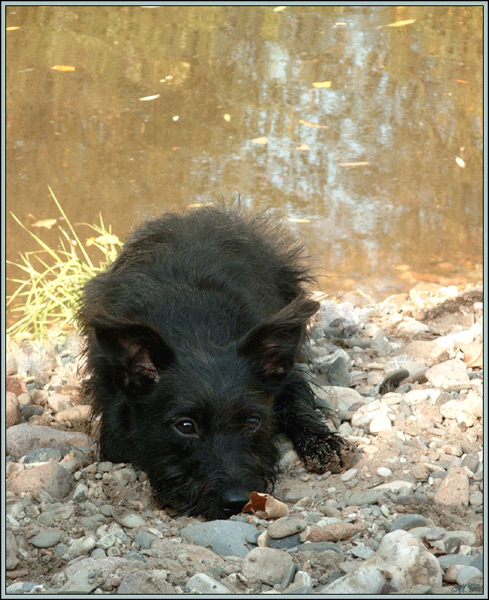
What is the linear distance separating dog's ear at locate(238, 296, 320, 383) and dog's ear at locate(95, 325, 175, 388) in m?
0.41

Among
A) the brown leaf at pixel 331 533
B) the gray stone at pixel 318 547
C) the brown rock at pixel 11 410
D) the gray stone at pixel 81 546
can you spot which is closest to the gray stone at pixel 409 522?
the brown leaf at pixel 331 533

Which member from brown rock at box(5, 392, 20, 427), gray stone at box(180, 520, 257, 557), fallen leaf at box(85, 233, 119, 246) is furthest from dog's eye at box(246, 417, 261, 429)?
fallen leaf at box(85, 233, 119, 246)

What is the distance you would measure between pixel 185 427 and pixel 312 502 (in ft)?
2.38

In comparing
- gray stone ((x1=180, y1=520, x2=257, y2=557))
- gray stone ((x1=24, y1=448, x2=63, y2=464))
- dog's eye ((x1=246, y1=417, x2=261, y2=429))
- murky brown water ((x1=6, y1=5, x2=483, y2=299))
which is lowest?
gray stone ((x1=24, y1=448, x2=63, y2=464))

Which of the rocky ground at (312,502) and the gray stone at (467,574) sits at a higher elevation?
the gray stone at (467,574)

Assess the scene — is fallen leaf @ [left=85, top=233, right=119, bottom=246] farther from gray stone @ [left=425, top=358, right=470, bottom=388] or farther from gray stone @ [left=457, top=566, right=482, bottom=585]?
gray stone @ [left=457, top=566, right=482, bottom=585]

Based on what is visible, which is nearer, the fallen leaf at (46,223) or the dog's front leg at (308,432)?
the dog's front leg at (308,432)

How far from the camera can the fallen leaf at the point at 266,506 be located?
3.74 meters

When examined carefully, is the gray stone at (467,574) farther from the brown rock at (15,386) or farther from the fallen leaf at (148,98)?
the fallen leaf at (148,98)

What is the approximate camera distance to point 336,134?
31.6 ft

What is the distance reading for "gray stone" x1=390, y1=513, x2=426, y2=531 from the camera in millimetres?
3547

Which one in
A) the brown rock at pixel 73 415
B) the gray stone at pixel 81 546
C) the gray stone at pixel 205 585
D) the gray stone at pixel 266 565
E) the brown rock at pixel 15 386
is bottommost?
the brown rock at pixel 73 415

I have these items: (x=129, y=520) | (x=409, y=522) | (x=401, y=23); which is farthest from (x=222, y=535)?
(x=401, y=23)

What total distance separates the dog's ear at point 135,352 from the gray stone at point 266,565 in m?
1.17
